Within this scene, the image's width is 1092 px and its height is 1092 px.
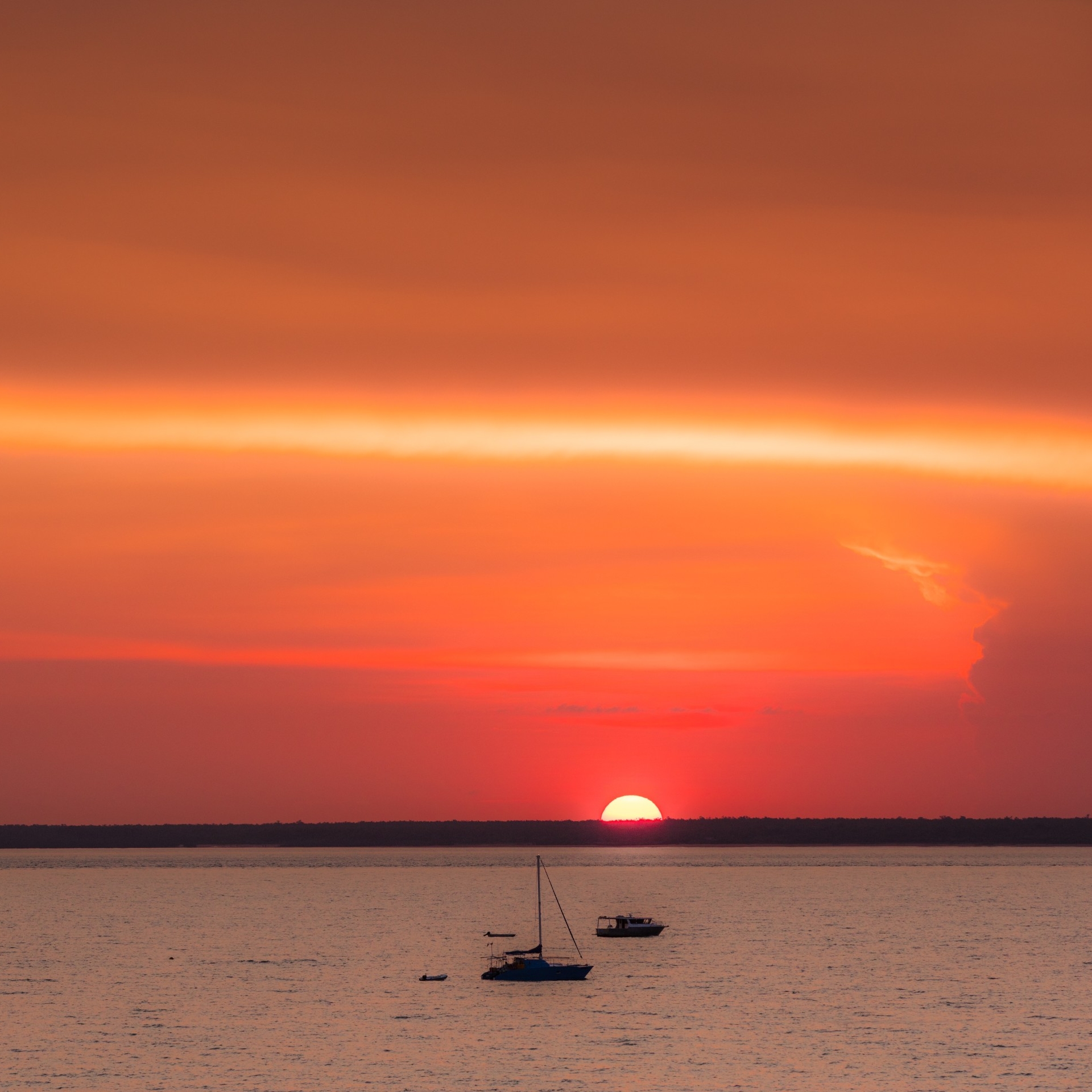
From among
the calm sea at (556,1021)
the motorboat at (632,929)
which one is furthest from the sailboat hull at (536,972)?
the motorboat at (632,929)

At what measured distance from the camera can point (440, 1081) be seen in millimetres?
87375

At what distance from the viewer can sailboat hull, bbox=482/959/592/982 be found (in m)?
134

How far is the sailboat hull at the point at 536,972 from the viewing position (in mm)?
133500

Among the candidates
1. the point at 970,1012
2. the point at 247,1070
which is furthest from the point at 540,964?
the point at 247,1070

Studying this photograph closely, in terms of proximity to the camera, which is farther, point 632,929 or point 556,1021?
point 632,929

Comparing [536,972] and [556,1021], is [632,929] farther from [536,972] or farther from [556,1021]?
[556,1021]

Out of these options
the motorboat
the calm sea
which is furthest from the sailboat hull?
the motorboat

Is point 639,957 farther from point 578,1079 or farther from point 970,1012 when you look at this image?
point 578,1079

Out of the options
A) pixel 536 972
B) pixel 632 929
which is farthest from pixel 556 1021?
pixel 632 929

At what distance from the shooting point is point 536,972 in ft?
440

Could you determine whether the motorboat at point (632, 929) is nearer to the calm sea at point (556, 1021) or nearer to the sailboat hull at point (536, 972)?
the calm sea at point (556, 1021)

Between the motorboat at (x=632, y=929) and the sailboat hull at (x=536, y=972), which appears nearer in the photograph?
the sailboat hull at (x=536, y=972)

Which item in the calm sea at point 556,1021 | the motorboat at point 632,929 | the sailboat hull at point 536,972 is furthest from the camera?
the motorboat at point 632,929

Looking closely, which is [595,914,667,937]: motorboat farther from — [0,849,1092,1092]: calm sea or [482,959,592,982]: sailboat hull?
[482,959,592,982]: sailboat hull
